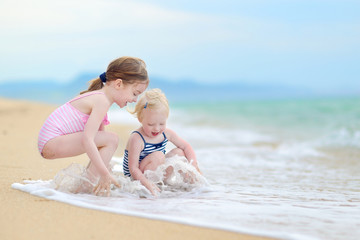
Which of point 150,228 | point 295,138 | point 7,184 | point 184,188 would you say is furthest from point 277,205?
point 295,138

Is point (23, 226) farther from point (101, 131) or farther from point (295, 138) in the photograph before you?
point (295, 138)

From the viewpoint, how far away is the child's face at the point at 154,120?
12.2ft

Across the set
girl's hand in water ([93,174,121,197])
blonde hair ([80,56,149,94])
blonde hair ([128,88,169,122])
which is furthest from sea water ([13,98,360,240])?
blonde hair ([80,56,149,94])

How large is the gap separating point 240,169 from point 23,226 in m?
3.76

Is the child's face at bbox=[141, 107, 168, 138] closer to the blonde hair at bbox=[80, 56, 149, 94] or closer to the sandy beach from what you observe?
the blonde hair at bbox=[80, 56, 149, 94]

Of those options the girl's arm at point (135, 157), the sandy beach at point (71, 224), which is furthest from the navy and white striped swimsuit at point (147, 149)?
the sandy beach at point (71, 224)

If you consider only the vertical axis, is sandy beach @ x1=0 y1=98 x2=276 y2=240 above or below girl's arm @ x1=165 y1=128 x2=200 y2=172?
below

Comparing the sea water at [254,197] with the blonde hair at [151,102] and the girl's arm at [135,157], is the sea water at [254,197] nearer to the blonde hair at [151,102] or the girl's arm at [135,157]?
the girl's arm at [135,157]

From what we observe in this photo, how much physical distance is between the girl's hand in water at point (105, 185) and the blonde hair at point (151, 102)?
692 mm

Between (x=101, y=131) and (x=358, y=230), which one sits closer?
(x=358, y=230)

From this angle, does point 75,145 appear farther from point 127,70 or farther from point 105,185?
point 127,70

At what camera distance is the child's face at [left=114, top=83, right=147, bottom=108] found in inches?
142

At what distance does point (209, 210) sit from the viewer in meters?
2.95

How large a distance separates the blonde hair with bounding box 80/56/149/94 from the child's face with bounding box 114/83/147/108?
0.13 ft
